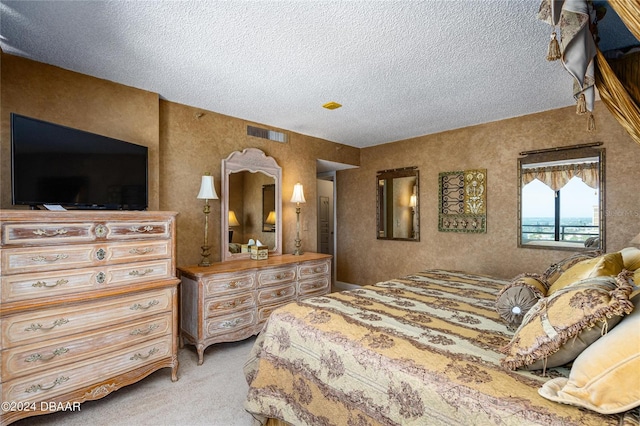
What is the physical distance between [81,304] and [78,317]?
0.08 m

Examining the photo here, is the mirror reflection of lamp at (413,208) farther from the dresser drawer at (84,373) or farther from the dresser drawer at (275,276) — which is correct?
the dresser drawer at (84,373)

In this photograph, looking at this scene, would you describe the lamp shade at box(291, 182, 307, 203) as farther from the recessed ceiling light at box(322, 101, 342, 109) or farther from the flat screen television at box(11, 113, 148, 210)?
the flat screen television at box(11, 113, 148, 210)

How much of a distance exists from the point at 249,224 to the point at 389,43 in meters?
2.50

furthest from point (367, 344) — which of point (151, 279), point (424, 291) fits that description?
point (151, 279)

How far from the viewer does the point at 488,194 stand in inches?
154

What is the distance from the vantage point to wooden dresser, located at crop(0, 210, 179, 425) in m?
1.73

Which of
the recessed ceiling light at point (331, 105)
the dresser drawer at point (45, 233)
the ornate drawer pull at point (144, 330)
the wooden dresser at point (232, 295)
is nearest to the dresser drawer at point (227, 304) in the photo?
the wooden dresser at point (232, 295)

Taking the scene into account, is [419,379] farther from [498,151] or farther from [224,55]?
[498,151]

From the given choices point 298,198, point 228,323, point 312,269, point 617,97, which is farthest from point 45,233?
point 617,97

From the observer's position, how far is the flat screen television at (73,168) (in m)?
1.91

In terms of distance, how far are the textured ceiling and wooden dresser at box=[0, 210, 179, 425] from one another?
1.20m

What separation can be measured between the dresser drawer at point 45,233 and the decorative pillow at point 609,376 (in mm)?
2558

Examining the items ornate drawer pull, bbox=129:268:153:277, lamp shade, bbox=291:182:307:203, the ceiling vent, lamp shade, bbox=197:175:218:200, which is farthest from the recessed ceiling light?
ornate drawer pull, bbox=129:268:153:277

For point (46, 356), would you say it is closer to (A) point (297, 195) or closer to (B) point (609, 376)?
(B) point (609, 376)
